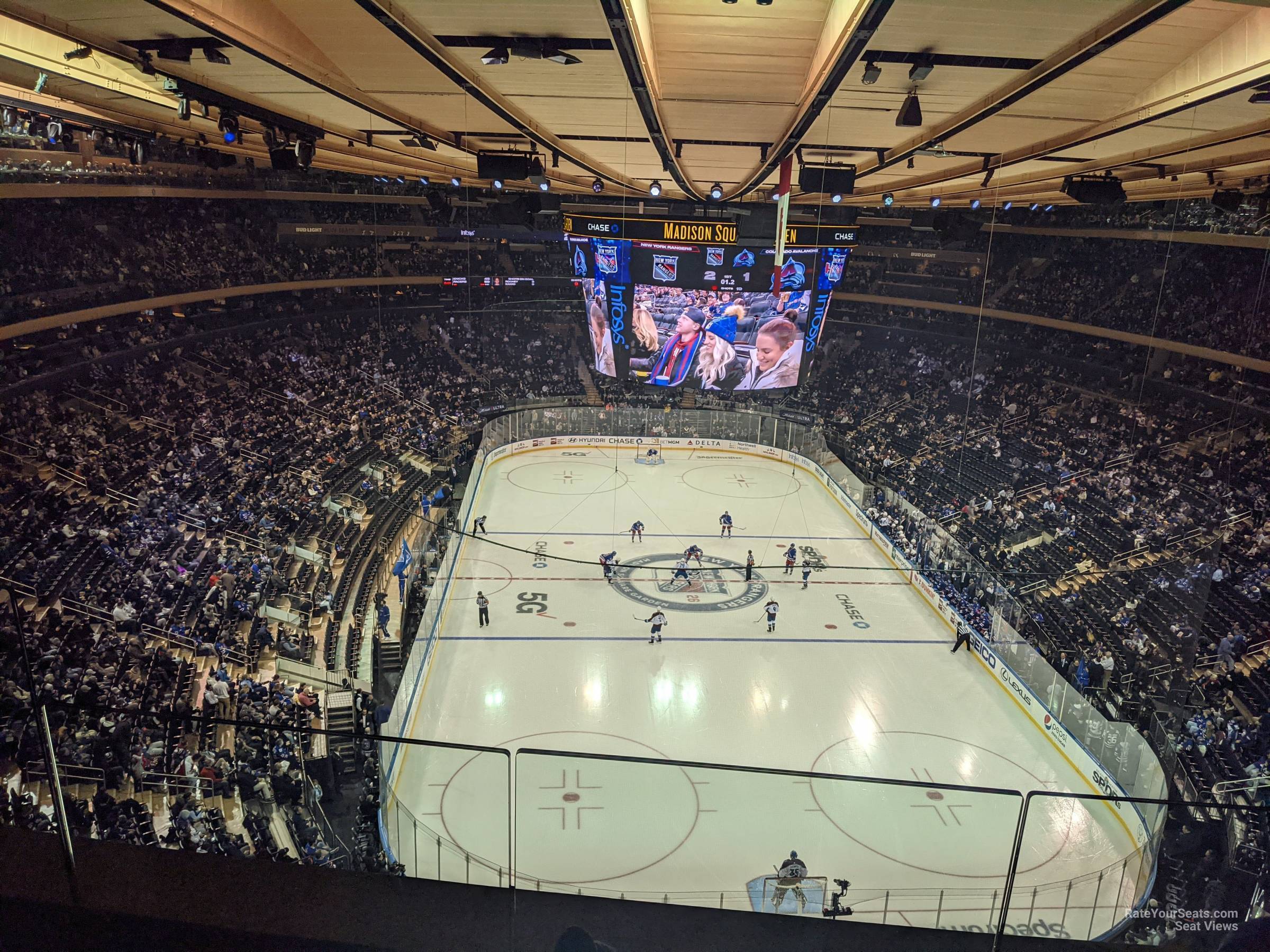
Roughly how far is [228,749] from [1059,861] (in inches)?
170

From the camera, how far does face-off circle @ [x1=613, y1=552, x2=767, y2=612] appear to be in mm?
17922

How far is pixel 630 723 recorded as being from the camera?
12.8 metres

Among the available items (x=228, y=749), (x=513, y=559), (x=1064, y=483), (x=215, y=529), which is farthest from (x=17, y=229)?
(x=1064, y=483)

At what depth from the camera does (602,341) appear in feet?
94.8

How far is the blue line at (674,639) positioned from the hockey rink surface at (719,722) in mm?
72

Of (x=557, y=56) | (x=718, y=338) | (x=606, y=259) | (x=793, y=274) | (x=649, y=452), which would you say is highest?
(x=557, y=56)

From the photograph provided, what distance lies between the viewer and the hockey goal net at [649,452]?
29781 mm

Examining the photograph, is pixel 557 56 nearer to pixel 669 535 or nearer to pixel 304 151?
pixel 304 151

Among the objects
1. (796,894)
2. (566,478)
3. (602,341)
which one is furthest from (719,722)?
(602,341)

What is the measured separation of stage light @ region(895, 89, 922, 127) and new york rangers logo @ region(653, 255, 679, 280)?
685 inches

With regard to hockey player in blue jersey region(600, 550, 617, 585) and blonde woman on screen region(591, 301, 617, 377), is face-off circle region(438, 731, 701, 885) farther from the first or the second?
blonde woman on screen region(591, 301, 617, 377)

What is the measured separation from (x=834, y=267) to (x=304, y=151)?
18123mm

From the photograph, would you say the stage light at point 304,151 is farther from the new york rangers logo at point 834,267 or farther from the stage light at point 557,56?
the new york rangers logo at point 834,267

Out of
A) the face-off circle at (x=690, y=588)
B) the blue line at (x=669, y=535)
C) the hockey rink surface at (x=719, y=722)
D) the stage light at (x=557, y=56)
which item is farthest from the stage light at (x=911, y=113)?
the blue line at (x=669, y=535)
